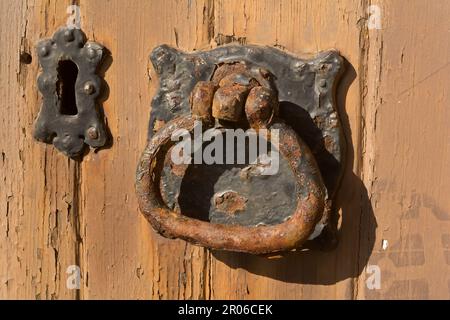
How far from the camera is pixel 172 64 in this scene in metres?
0.62

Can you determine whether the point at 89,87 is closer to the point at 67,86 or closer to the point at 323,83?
the point at 67,86

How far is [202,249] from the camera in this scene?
0.67 metres

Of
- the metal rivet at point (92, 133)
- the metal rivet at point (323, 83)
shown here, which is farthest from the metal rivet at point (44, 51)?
the metal rivet at point (323, 83)

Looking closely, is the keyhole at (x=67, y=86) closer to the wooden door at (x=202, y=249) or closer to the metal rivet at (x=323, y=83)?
the wooden door at (x=202, y=249)

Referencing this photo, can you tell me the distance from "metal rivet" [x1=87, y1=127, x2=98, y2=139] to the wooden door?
22 mm

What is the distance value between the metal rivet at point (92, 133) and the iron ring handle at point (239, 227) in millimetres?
103

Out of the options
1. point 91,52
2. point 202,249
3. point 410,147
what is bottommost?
point 202,249

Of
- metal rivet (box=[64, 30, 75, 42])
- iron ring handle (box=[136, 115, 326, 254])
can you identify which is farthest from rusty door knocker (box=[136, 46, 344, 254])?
metal rivet (box=[64, 30, 75, 42])

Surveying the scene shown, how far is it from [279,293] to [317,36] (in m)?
0.31

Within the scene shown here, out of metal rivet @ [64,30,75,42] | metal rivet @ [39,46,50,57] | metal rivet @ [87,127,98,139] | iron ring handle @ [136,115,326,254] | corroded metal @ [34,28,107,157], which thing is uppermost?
metal rivet @ [64,30,75,42]

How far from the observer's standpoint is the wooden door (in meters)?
0.59

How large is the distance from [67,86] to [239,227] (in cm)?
27

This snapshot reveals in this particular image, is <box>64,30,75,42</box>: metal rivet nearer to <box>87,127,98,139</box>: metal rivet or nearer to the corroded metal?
the corroded metal

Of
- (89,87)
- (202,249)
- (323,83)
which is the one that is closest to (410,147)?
(323,83)
